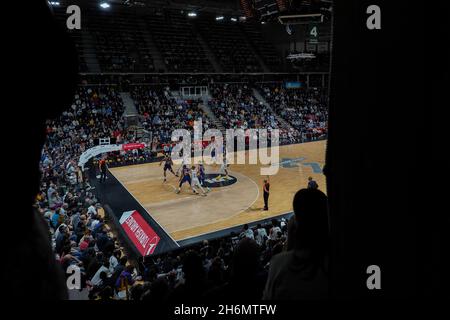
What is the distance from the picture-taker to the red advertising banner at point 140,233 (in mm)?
9195

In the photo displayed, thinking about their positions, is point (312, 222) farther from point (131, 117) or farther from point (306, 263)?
point (131, 117)

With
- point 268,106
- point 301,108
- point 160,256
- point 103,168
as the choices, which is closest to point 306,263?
point 160,256

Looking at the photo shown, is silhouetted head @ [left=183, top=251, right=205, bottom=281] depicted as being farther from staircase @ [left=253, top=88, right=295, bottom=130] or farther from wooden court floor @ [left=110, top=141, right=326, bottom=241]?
staircase @ [left=253, top=88, right=295, bottom=130]

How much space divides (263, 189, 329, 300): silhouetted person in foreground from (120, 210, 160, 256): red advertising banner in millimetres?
7590

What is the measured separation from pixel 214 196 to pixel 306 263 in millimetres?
13601

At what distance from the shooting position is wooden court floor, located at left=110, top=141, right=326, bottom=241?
12582mm

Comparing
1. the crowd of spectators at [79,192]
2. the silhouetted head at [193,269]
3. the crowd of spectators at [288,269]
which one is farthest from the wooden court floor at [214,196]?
the crowd of spectators at [288,269]

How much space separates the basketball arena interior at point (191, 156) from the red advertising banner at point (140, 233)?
0.04 m

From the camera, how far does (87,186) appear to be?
15.7 metres

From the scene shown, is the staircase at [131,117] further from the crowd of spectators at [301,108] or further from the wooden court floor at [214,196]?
the crowd of spectators at [301,108]

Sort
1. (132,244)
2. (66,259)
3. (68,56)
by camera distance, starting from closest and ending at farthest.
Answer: (68,56) < (66,259) < (132,244)

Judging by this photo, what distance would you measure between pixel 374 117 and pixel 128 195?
14774mm
